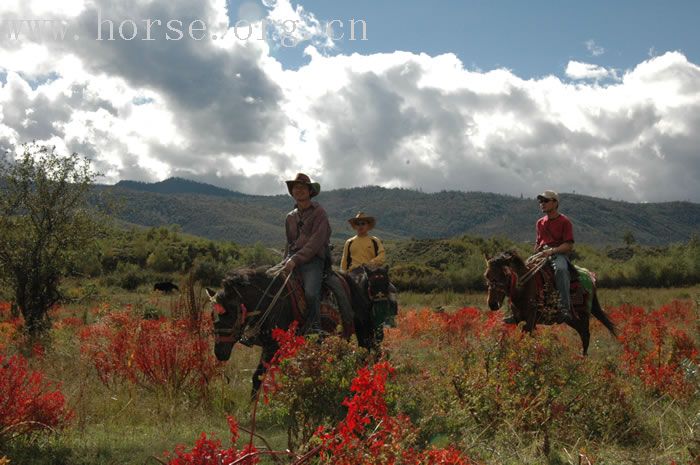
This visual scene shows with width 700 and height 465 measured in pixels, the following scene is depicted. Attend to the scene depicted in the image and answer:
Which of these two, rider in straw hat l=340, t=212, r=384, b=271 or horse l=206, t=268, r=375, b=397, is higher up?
rider in straw hat l=340, t=212, r=384, b=271

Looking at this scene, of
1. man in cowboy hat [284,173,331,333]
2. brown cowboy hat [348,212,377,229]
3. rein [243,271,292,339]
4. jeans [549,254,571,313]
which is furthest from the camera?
jeans [549,254,571,313]

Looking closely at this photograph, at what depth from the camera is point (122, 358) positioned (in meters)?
8.05

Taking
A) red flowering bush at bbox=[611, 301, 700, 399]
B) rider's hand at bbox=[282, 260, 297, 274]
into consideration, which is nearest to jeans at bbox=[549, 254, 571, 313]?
red flowering bush at bbox=[611, 301, 700, 399]

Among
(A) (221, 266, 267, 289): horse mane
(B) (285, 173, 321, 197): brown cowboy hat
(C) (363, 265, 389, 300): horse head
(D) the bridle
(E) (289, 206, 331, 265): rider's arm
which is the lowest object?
(D) the bridle

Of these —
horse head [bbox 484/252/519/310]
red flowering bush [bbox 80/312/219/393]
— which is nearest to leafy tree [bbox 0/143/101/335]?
red flowering bush [bbox 80/312/219/393]

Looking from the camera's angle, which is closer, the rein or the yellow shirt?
the rein

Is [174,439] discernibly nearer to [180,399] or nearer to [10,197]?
[180,399]

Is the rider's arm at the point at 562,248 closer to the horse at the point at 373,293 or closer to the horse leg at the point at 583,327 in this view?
the horse leg at the point at 583,327

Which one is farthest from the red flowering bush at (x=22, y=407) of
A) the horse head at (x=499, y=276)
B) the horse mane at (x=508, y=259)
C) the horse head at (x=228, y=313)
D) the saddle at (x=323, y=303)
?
the horse mane at (x=508, y=259)

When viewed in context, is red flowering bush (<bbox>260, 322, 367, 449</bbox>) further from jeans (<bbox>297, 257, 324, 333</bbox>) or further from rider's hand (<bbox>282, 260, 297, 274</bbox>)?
rider's hand (<bbox>282, 260, 297, 274</bbox>)

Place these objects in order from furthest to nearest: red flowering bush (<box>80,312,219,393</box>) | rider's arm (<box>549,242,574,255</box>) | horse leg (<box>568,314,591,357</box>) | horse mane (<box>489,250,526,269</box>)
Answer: horse leg (<box>568,314,591,357</box>) → rider's arm (<box>549,242,574,255</box>) → horse mane (<box>489,250,526,269</box>) → red flowering bush (<box>80,312,219,393</box>)

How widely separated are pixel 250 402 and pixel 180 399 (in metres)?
0.89

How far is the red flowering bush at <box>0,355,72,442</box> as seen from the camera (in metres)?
5.12

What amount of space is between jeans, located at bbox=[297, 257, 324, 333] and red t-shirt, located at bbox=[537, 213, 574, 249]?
15.8 ft
